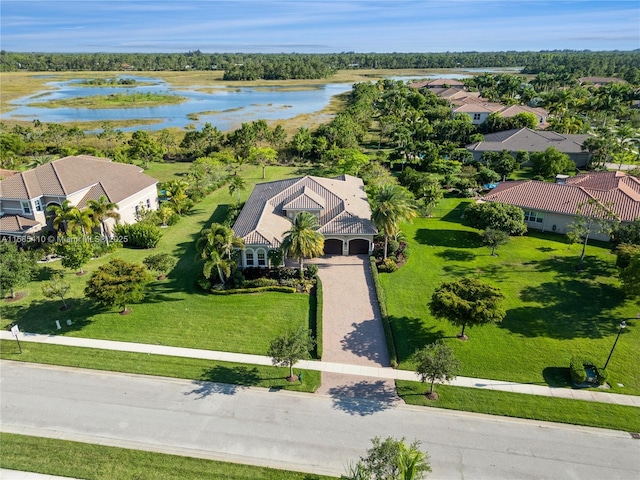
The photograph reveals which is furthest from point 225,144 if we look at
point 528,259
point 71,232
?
point 528,259

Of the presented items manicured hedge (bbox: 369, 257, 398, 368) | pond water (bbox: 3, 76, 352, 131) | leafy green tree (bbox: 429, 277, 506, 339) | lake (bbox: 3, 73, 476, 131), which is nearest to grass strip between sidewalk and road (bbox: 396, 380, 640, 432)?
manicured hedge (bbox: 369, 257, 398, 368)

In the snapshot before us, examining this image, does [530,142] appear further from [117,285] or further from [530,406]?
[117,285]

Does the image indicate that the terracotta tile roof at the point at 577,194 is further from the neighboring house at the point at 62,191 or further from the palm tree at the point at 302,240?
the neighboring house at the point at 62,191

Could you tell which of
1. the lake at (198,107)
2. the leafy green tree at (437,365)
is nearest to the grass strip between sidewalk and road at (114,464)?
the leafy green tree at (437,365)

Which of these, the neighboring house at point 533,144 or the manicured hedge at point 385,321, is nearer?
the manicured hedge at point 385,321

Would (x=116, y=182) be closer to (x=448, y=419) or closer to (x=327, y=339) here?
(x=327, y=339)
